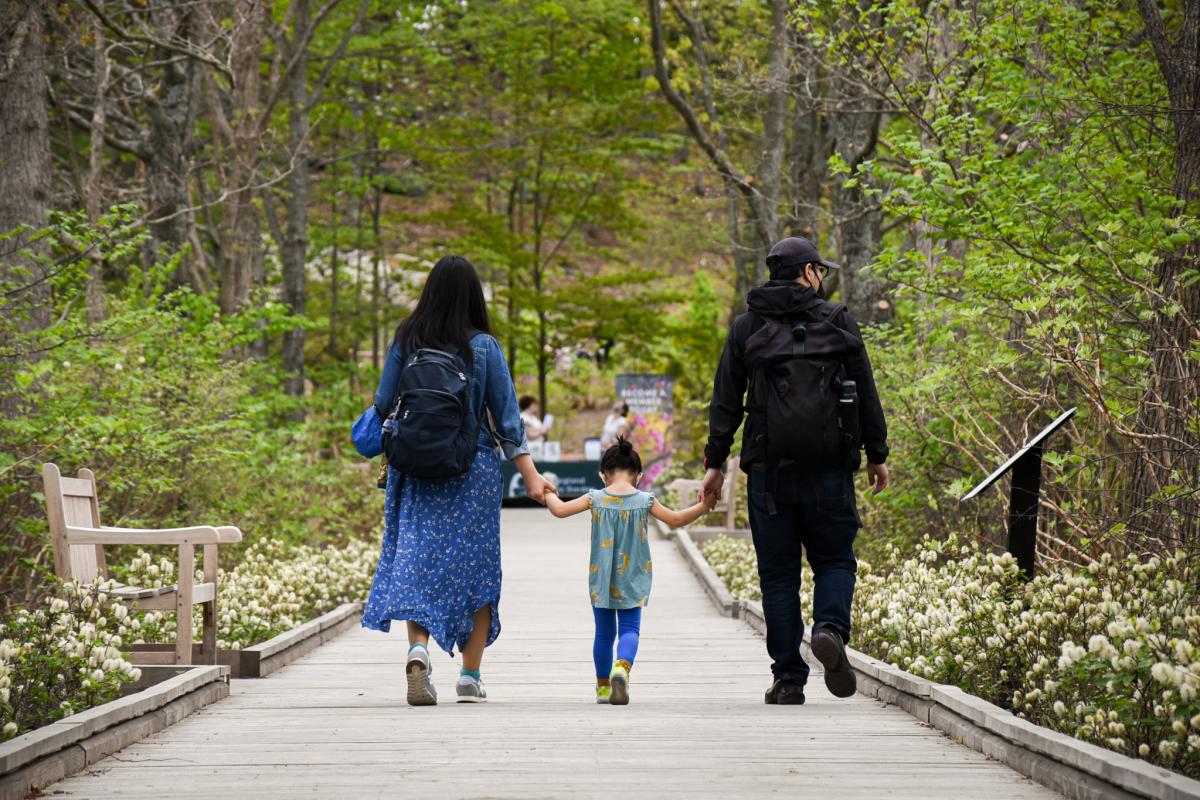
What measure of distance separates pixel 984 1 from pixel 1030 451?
22.5ft

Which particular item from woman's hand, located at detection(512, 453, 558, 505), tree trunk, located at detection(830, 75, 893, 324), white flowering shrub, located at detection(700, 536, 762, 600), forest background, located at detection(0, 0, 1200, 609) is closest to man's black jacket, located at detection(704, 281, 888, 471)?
woman's hand, located at detection(512, 453, 558, 505)

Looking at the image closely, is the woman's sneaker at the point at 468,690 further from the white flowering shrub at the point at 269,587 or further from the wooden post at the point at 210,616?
the white flowering shrub at the point at 269,587

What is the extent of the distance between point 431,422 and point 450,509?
0.50 meters

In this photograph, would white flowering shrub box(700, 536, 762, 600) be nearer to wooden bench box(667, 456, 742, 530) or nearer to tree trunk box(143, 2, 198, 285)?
wooden bench box(667, 456, 742, 530)

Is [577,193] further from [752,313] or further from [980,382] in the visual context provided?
[752,313]

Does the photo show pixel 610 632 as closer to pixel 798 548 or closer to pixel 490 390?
pixel 798 548

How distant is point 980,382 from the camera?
10.6 meters

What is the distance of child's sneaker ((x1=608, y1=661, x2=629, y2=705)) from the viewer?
22.4ft

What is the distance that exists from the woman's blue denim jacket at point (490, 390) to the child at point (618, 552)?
1.22 feet

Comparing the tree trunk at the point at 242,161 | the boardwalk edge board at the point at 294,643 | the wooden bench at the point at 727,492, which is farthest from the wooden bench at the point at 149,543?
the wooden bench at the point at 727,492

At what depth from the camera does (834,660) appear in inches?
247

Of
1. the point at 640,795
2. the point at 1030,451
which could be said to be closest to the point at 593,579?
the point at 1030,451

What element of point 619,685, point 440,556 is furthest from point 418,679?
point 619,685

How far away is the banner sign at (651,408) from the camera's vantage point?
29.8 meters
